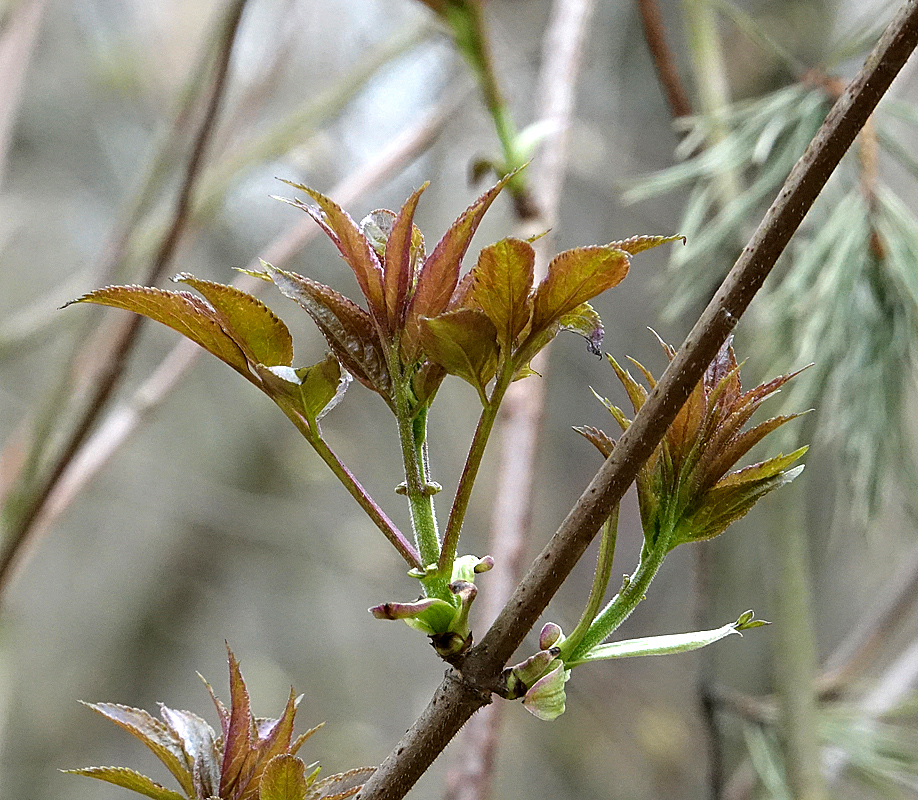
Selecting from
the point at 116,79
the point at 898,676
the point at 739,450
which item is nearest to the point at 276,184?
the point at 116,79

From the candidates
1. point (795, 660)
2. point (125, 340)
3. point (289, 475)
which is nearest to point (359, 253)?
point (125, 340)

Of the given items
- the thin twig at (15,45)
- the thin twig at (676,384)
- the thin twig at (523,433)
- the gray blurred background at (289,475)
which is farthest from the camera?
the gray blurred background at (289,475)

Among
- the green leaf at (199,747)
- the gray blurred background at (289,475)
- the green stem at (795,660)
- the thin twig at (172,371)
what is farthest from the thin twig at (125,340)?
the gray blurred background at (289,475)

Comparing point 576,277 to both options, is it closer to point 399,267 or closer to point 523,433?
point 399,267

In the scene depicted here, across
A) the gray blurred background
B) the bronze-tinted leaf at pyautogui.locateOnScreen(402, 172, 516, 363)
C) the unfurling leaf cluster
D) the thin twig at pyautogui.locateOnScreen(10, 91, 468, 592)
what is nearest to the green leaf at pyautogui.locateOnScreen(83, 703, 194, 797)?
the unfurling leaf cluster

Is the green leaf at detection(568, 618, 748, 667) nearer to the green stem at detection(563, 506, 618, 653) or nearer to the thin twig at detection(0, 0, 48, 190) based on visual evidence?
the green stem at detection(563, 506, 618, 653)

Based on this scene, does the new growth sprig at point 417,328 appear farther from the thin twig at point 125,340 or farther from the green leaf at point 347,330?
the thin twig at point 125,340
